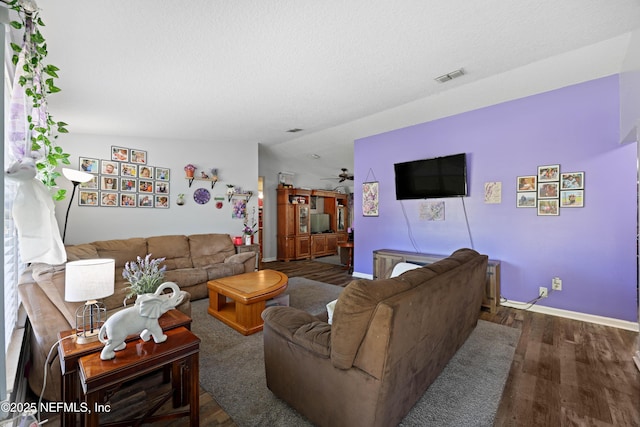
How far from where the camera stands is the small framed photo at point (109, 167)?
3977mm

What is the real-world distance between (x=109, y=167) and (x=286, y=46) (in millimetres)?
3603

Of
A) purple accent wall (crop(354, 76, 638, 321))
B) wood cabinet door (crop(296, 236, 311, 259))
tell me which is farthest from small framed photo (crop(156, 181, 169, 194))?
purple accent wall (crop(354, 76, 638, 321))

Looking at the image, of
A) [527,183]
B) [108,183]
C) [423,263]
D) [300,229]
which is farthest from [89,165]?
[527,183]

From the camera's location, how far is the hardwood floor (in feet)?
5.14

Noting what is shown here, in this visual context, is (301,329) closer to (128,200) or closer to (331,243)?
(128,200)

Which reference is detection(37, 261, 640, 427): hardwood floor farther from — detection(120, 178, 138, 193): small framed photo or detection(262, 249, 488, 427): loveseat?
detection(120, 178, 138, 193): small framed photo

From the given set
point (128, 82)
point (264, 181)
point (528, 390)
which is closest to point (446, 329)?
point (528, 390)

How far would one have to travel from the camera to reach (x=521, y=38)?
7.11 ft

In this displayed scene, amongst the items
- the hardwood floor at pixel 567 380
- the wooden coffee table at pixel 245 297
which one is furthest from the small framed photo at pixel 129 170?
the hardwood floor at pixel 567 380

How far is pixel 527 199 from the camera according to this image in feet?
10.8

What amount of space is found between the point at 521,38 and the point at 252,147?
453cm

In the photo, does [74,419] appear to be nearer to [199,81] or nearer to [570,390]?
[199,81]

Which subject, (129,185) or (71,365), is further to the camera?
(129,185)

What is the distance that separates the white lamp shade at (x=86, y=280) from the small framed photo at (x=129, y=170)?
3.49 m
